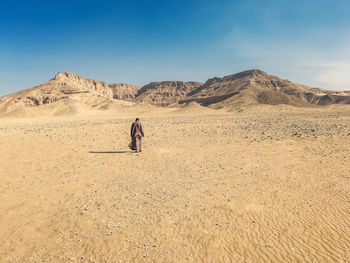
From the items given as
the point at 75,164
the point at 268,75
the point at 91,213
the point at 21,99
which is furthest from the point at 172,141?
the point at 268,75

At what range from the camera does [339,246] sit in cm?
443

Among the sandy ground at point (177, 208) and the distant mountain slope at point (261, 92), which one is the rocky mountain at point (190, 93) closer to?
the distant mountain slope at point (261, 92)

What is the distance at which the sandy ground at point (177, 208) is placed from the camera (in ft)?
14.2

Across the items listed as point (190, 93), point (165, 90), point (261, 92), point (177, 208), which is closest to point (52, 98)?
point (261, 92)

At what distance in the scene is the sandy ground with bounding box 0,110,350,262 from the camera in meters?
4.32

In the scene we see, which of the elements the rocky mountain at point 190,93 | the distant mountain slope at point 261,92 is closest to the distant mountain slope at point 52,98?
the rocky mountain at point 190,93

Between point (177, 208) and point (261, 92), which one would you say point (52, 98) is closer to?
point (261, 92)

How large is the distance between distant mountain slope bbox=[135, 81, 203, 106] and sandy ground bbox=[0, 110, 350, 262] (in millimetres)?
154542

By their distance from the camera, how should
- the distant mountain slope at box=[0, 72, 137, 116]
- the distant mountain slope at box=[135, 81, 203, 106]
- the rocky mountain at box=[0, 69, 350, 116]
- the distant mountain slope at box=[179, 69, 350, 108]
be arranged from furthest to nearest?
the distant mountain slope at box=[135, 81, 203, 106], the distant mountain slope at box=[179, 69, 350, 108], the rocky mountain at box=[0, 69, 350, 116], the distant mountain slope at box=[0, 72, 137, 116]

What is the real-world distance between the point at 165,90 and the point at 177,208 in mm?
175045

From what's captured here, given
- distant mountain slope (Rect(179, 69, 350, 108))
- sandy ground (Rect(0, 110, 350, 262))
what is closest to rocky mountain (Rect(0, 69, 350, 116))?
distant mountain slope (Rect(179, 69, 350, 108))

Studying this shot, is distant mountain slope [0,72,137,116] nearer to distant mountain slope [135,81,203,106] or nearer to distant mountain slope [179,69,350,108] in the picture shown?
distant mountain slope [179,69,350,108]

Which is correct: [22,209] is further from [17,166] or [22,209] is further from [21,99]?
[21,99]

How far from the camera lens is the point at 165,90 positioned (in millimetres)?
176750
